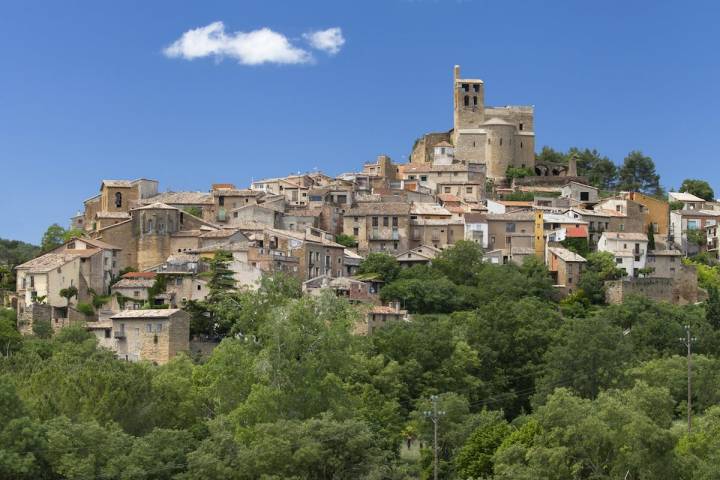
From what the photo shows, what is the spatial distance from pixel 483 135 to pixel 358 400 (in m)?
59.0

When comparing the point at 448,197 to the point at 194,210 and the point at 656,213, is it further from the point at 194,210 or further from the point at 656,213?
the point at 194,210

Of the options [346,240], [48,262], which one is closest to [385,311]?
[346,240]

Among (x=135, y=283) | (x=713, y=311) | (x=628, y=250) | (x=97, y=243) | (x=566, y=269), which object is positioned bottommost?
(x=713, y=311)

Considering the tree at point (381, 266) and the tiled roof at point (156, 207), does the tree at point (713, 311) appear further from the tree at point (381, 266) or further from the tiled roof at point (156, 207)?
the tiled roof at point (156, 207)

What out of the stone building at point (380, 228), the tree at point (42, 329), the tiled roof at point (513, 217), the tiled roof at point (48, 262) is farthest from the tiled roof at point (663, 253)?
the tree at point (42, 329)

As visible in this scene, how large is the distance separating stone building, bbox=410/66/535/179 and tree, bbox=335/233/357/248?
22.7 meters

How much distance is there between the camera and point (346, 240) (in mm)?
96562

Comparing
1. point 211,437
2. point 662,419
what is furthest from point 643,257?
point 211,437

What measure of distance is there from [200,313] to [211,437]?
2392 cm

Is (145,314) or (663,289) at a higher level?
(663,289)

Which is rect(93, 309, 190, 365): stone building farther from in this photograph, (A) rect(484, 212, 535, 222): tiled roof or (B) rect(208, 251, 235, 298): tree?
(A) rect(484, 212, 535, 222): tiled roof

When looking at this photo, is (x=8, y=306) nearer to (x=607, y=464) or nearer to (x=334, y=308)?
(x=334, y=308)

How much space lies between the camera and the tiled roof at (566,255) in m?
92.4

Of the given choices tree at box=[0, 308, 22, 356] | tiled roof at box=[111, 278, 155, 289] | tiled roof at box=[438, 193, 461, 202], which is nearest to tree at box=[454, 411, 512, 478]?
tree at box=[0, 308, 22, 356]
